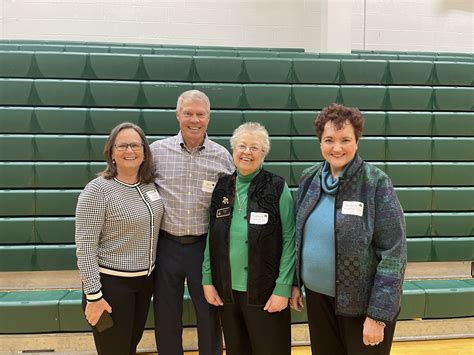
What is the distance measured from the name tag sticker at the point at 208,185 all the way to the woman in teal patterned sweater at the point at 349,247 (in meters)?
0.50

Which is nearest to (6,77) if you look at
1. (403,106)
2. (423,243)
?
(403,106)

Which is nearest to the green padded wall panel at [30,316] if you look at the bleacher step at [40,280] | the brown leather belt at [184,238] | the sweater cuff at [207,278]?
the bleacher step at [40,280]

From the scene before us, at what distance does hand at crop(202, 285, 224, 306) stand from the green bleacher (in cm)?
167

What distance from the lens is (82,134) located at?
3082mm

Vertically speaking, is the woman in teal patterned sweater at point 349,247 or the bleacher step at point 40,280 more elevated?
the woman in teal patterned sweater at point 349,247

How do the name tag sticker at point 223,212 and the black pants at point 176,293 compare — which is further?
the black pants at point 176,293

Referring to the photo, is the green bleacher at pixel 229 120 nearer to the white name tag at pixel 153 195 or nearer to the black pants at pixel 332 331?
the white name tag at pixel 153 195

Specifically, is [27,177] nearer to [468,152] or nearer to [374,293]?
[374,293]

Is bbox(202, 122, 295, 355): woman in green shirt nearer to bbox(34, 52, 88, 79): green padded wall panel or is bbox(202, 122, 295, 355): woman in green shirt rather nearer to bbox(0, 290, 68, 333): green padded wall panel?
bbox(0, 290, 68, 333): green padded wall panel

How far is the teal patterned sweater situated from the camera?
1.28m

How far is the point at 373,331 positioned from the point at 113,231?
43.8 inches

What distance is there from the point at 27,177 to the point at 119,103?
954mm

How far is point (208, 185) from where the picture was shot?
5.83ft

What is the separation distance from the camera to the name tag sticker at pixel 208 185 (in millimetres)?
1770
